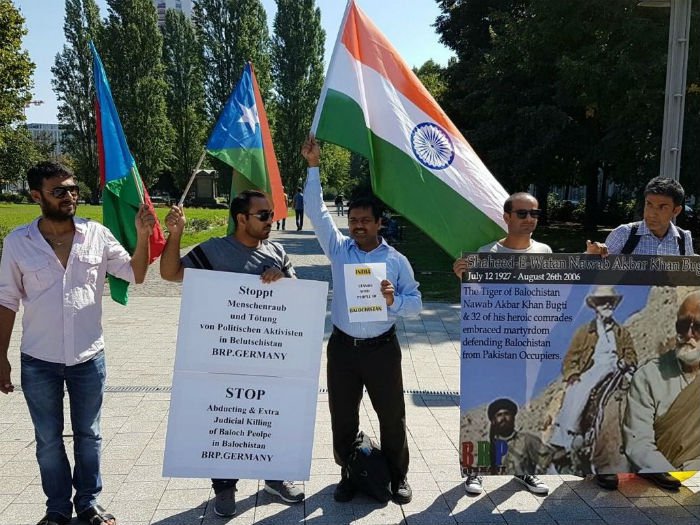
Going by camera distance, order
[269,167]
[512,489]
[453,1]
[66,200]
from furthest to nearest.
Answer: [453,1], [269,167], [512,489], [66,200]

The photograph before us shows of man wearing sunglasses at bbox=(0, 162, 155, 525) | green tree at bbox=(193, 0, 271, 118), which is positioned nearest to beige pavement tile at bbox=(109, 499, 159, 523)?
man wearing sunglasses at bbox=(0, 162, 155, 525)

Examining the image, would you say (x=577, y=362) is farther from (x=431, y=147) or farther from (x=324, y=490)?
(x=324, y=490)

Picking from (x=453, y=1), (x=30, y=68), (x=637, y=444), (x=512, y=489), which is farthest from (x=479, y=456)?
(x=453, y=1)

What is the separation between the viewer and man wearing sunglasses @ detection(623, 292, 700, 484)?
12.5 ft

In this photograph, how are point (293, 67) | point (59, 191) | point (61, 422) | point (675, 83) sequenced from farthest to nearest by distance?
point (293, 67)
point (675, 83)
point (61, 422)
point (59, 191)

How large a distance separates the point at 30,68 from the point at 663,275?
1984cm

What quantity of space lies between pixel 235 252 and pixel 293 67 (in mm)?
45413

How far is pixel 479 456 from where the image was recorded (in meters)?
3.76

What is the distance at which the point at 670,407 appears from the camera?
12.6ft

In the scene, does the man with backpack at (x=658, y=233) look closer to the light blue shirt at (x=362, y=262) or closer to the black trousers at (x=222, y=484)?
the light blue shirt at (x=362, y=262)

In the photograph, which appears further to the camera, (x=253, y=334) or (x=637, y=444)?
(x=637, y=444)

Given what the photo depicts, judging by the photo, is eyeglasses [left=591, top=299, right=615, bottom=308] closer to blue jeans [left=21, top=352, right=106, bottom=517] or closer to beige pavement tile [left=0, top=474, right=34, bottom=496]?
blue jeans [left=21, top=352, right=106, bottom=517]

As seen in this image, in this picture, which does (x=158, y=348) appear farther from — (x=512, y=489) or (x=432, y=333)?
(x=512, y=489)

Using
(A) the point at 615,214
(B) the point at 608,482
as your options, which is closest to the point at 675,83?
(B) the point at 608,482
